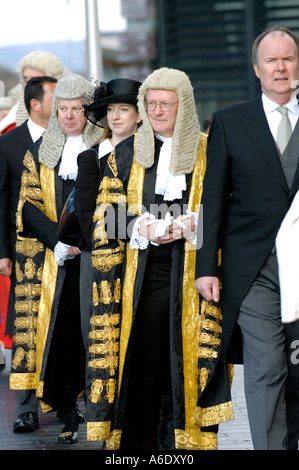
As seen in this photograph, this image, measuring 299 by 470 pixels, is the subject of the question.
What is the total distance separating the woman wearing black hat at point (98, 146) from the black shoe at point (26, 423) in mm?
837

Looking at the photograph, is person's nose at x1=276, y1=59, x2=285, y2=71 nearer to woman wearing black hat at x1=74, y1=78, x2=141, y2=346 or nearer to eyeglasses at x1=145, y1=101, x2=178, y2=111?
eyeglasses at x1=145, y1=101, x2=178, y2=111

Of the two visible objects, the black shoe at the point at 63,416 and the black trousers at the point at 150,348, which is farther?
the black shoe at the point at 63,416

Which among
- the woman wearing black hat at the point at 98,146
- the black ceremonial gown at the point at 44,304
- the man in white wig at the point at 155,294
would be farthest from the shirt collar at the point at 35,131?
the man in white wig at the point at 155,294

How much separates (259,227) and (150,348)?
1.00 metres

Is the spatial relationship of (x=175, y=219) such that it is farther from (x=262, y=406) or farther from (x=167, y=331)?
(x=262, y=406)

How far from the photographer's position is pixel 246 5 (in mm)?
17859

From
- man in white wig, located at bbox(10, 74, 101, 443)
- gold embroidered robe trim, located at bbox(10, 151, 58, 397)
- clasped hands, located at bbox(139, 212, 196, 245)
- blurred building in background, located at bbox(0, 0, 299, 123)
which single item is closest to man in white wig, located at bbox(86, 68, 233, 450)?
clasped hands, located at bbox(139, 212, 196, 245)

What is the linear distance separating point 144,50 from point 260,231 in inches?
589

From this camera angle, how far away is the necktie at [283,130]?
495cm

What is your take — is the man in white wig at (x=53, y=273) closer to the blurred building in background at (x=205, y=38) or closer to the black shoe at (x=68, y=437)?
the black shoe at (x=68, y=437)

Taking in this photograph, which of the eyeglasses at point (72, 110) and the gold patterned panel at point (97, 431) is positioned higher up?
the eyeglasses at point (72, 110)

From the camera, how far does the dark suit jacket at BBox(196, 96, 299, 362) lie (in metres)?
4.89

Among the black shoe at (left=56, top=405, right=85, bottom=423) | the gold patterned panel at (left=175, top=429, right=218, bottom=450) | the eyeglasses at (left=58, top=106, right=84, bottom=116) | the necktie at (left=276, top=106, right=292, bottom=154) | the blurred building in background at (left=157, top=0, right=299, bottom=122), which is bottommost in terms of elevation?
the black shoe at (left=56, top=405, right=85, bottom=423)

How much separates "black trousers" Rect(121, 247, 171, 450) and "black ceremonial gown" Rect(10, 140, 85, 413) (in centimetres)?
104
